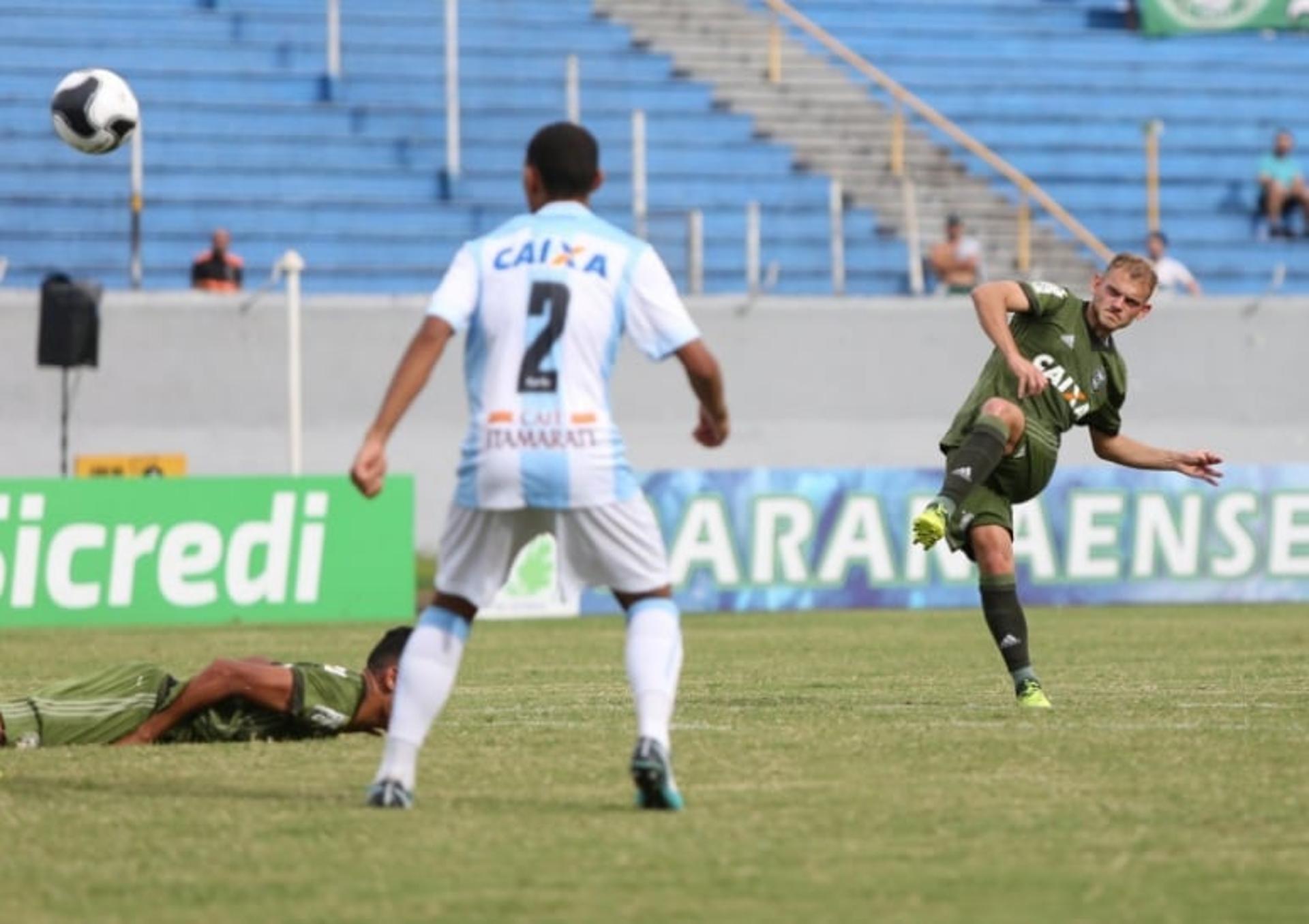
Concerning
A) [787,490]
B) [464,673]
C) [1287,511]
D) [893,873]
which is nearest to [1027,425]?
[464,673]

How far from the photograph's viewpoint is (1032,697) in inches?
472

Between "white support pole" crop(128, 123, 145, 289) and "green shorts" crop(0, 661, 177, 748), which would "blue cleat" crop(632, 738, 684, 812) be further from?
"white support pole" crop(128, 123, 145, 289)

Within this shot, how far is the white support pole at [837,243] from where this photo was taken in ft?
94.3

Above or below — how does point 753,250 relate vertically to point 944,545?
above

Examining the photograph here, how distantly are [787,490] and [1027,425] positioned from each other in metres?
11.7

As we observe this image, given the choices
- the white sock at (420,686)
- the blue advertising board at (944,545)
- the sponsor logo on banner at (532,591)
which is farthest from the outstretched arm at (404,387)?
the blue advertising board at (944,545)

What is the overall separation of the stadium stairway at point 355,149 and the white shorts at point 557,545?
20.0 meters

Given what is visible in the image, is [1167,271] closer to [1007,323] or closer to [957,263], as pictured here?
[957,263]

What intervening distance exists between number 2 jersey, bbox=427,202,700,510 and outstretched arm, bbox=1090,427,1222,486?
196 inches

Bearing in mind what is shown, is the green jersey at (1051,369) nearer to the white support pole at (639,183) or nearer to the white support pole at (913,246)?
the white support pole at (639,183)

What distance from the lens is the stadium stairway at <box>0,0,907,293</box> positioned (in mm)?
28359

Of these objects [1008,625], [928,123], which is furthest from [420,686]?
[928,123]

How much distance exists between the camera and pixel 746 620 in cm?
2241

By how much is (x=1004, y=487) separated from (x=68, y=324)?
1320cm
